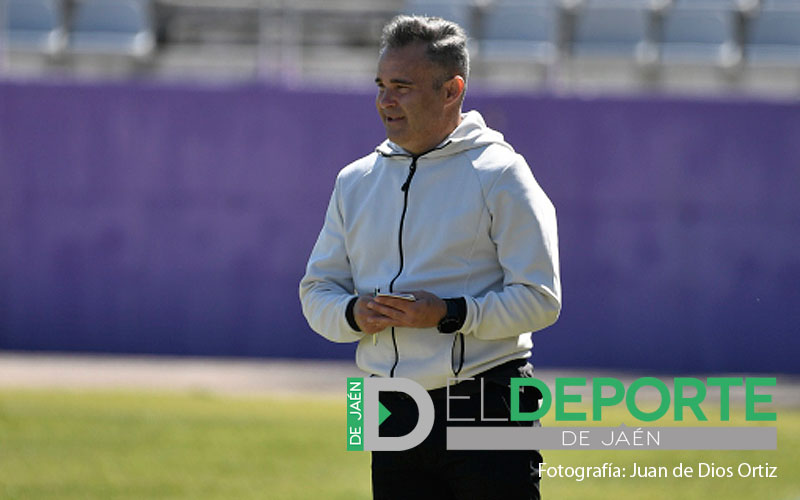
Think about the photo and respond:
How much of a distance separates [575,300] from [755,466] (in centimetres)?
502

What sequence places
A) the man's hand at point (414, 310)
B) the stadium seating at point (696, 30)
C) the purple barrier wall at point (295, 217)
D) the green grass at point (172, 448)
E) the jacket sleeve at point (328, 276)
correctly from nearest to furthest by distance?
the man's hand at point (414, 310) → the jacket sleeve at point (328, 276) → the green grass at point (172, 448) → the purple barrier wall at point (295, 217) → the stadium seating at point (696, 30)

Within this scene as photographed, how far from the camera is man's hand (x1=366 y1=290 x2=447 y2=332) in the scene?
3531mm

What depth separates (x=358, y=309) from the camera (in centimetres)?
366

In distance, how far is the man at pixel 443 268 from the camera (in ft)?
11.8

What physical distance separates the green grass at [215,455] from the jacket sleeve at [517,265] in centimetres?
393

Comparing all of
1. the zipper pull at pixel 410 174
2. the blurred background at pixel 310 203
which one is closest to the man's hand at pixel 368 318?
the zipper pull at pixel 410 174

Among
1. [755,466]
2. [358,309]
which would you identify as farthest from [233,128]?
[358,309]

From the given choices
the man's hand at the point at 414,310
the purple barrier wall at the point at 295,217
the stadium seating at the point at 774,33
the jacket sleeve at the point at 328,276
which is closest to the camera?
the man's hand at the point at 414,310

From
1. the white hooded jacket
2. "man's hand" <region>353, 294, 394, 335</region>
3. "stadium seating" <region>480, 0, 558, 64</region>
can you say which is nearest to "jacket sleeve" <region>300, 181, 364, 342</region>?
the white hooded jacket

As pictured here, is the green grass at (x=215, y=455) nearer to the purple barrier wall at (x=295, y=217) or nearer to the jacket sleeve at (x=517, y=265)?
the purple barrier wall at (x=295, y=217)

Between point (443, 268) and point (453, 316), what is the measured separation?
183 millimetres

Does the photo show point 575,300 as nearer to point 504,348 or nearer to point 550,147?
point 550,147

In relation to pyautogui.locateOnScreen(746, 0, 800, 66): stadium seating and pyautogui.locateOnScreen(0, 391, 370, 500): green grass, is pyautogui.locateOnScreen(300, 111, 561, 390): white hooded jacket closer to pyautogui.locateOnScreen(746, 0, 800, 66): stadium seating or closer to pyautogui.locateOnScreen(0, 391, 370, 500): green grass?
pyautogui.locateOnScreen(0, 391, 370, 500): green grass

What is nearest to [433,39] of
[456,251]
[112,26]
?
Result: [456,251]
